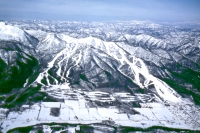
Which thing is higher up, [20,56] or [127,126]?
[20,56]

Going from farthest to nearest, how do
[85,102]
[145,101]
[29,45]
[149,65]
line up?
[29,45] < [149,65] < [145,101] < [85,102]

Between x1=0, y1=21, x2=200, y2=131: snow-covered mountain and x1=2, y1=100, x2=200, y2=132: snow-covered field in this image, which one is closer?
x1=2, y1=100, x2=200, y2=132: snow-covered field

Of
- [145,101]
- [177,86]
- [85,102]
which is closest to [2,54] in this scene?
[85,102]

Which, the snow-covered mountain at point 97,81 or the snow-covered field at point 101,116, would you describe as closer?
the snow-covered field at point 101,116

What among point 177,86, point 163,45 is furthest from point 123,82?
point 163,45

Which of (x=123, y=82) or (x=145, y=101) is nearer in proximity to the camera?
(x=145, y=101)

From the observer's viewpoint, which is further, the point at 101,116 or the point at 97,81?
the point at 97,81

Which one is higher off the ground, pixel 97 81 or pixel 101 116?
pixel 97 81

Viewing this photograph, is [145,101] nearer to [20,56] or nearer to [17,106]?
[17,106]

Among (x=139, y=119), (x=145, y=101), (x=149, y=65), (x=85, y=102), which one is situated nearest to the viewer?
(x=139, y=119)
